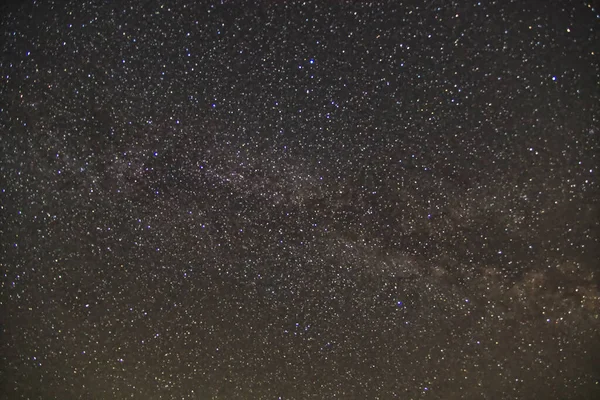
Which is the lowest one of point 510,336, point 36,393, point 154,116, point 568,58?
point 36,393

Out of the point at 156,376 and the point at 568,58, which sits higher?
the point at 568,58

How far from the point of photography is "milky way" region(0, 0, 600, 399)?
439 mm

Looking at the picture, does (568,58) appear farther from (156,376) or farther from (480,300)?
(156,376)

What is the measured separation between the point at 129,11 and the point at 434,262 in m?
0.53

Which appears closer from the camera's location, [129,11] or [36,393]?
[129,11]

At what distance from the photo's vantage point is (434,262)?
0.47 m

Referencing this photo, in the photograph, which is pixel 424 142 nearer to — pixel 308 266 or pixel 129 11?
pixel 308 266

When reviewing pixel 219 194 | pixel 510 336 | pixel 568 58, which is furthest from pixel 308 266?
pixel 568 58

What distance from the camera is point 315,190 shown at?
18.5 inches

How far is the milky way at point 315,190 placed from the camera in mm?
439

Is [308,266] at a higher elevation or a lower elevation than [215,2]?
lower

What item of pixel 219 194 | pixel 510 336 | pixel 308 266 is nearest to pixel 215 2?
pixel 219 194

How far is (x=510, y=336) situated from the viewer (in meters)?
0.48

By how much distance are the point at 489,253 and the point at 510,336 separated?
4.9 inches
